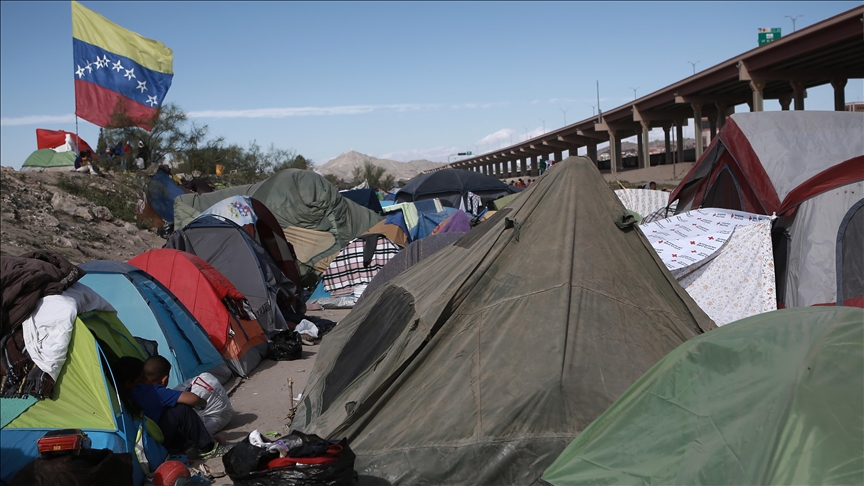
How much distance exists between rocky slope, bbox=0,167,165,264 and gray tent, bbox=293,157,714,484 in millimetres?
13015

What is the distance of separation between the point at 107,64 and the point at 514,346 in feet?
56.2

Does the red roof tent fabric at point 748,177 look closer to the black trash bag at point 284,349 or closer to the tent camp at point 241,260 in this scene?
the black trash bag at point 284,349

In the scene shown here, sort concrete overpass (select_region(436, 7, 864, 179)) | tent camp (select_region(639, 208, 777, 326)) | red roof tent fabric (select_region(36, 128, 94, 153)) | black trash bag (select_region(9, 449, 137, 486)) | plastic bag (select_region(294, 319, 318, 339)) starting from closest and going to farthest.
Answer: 1. black trash bag (select_region(9, 449, 137, 486))
2. tent camp (select_region(639, 208, 777, 326))
3. plastic bag (select_region(294, 319, 318, 339))
4. concrete overpass (select_region(436, 7, 864, 179))
5. red roof tent fabric (select_region(36, 128, 94, 153))

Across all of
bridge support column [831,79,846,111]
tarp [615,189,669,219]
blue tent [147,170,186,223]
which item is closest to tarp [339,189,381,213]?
blue tent [147,170,186,223]

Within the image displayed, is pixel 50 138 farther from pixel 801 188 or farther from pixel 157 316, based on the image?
pixel 801 188

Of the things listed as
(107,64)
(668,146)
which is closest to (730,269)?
(107,64)

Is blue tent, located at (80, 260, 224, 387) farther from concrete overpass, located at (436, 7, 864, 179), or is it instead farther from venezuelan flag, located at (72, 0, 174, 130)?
concrete overpass, located at (436, 7, 864, 179)

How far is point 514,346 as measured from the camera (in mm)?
4445

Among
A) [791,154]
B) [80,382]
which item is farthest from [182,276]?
[791,154]

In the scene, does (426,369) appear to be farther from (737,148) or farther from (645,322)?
(737,148)

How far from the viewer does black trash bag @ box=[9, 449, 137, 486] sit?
13.1 ft

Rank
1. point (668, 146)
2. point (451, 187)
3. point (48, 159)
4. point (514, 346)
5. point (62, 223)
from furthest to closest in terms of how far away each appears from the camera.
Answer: point (668, 146) → point (48, 159) → point (451, 187) → point (62, 223) → point (514, 346)

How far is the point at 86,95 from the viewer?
1784cm

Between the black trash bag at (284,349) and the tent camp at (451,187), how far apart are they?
15.4 meters
